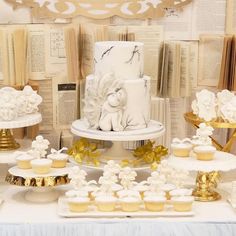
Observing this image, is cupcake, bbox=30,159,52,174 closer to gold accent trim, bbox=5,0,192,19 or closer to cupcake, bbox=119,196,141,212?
cupcake, bbox=119,196,141,212

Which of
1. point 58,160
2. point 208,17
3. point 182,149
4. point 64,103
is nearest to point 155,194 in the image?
point 182,149

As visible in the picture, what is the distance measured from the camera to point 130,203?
116 cm

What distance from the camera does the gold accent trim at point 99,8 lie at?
5.08 ft

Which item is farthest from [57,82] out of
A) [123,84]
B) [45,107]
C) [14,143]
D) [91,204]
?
[91,204]

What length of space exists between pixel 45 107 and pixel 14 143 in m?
0.19

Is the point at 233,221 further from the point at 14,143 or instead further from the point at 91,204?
the point at 14,143

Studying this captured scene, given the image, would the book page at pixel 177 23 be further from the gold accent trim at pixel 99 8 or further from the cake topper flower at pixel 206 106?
the cake topper flower at pixel 206 106

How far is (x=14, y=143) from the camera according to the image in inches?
56.8

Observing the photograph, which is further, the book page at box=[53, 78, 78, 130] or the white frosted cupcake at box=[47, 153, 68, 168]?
the book page at box=[53, 78, 78, 130]

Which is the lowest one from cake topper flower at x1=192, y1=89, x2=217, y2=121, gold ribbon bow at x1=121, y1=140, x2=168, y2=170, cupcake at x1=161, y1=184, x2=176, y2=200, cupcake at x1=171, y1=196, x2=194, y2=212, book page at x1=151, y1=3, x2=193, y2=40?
cupcake at x1=171, y1=196, x2=194, y2=212

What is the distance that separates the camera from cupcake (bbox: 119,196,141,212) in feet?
3.79

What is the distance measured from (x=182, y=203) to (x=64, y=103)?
0.56 m

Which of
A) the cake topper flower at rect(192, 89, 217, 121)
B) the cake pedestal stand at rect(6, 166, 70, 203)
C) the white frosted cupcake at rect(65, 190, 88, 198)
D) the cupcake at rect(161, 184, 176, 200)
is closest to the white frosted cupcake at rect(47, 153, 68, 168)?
the cake pedestal stand at rect(6, 166, 70, 203)

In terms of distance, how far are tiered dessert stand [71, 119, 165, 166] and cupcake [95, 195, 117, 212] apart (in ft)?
0.52
